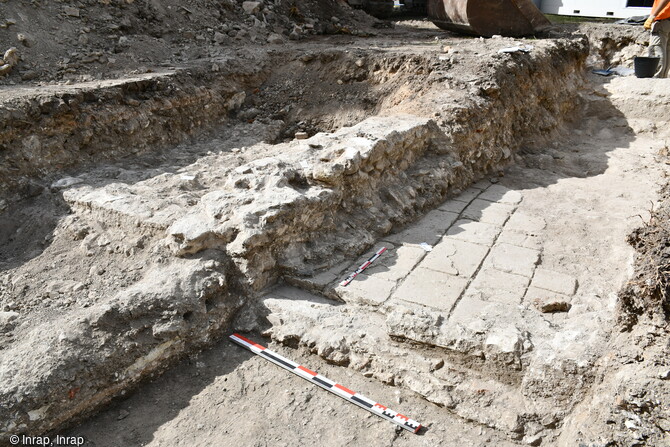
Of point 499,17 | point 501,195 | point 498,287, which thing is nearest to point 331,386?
point 498,287

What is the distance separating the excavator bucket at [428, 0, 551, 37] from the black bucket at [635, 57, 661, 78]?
1555mm

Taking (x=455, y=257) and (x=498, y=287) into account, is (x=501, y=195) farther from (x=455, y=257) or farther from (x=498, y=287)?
(x=498, y=287)

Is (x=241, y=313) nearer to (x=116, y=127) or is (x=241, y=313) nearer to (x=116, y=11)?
(x=116, y=127)

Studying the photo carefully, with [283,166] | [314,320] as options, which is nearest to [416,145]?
[283,166]

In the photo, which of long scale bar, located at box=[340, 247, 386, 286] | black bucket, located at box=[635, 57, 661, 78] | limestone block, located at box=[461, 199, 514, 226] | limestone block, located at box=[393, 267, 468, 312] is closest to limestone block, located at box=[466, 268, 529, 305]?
limestone block, located at box=[393, 267, 468, 312]

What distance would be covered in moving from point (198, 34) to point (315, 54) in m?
1.90

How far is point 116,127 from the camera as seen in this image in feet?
17.8

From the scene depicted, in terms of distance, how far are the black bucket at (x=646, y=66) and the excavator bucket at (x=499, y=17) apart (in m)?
1.55

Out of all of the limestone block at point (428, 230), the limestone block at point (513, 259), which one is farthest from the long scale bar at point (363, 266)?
the limestone block at point (513, 259)

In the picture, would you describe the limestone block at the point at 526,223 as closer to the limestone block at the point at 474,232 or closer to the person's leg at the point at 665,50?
the limestone block at the point at 474,232

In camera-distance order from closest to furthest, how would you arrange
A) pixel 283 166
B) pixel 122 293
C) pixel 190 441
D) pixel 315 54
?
pixel 190 441
pixel 122 293
pixel 283 166
pixel 315 54

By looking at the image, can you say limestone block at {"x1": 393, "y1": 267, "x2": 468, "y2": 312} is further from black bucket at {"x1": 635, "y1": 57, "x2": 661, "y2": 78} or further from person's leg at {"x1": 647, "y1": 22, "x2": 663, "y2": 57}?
person's leg at {"x1": 647, "y1": 22, "x2": 663, "y2": 57}

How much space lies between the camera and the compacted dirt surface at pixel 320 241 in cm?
283

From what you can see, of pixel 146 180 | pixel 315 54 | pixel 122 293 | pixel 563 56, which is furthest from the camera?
pixel 563 56
